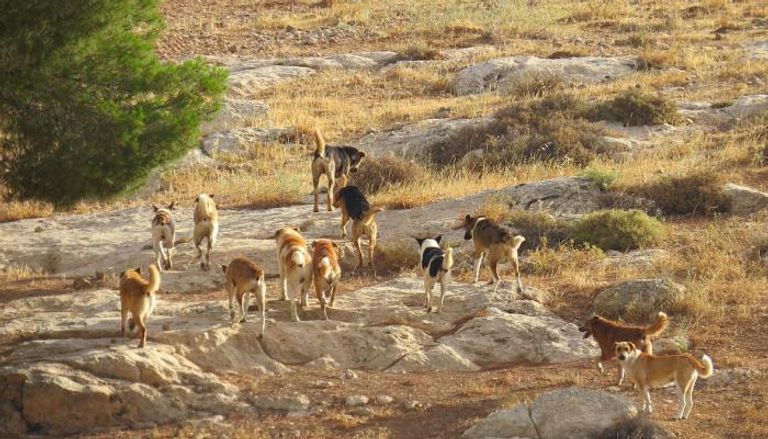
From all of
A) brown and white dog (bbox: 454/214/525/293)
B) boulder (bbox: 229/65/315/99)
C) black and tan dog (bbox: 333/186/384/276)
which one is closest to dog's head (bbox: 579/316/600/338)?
brown and white dog (bbox: 454/214/525/293)

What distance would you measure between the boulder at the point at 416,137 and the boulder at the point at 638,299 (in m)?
10.1

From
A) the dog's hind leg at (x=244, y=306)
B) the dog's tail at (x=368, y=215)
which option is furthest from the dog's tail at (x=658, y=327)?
the dog's tail at (x=368, y=215)

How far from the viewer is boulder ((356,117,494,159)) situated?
25.9m

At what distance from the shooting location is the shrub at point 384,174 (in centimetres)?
2289

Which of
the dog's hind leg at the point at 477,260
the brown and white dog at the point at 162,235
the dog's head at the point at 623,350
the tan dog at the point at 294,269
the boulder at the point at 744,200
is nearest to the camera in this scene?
the dog's head at the point at 623,350

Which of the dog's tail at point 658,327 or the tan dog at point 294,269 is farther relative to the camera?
the tan dog at point 294,269

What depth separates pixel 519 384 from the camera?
13578mm

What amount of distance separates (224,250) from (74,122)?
3376 mm

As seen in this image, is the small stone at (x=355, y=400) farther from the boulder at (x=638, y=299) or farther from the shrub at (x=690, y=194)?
the shrub at (x=690, y=194)

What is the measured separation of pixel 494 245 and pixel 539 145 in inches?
386

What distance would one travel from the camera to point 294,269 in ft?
47.9

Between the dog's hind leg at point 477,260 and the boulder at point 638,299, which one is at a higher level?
the dog's hind leg at point 477,260

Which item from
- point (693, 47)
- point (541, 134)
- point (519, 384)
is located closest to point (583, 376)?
point (519, 384)

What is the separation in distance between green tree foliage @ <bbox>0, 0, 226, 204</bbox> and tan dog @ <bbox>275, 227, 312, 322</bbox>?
6.48 feet
